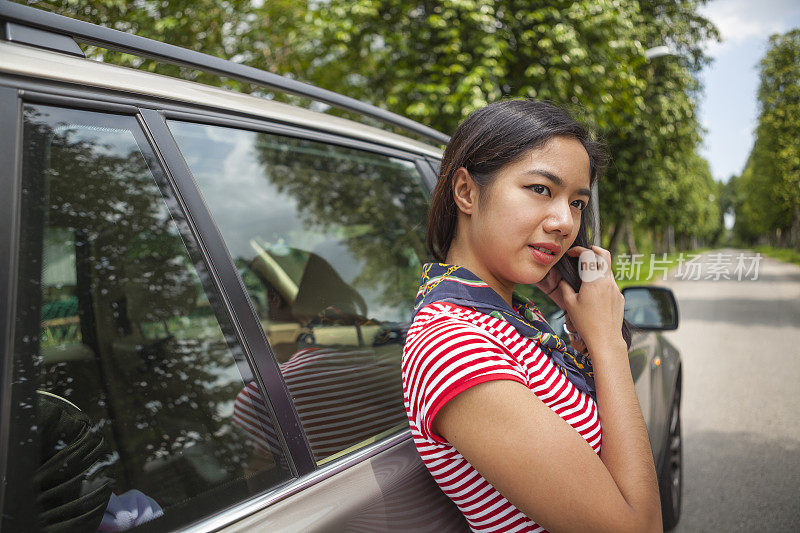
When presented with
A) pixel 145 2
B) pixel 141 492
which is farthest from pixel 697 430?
pixel 145 2

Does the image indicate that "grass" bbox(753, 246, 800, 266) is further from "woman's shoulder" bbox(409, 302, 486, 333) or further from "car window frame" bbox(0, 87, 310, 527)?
"car window frame" bbox(0, 87, 310, 527)

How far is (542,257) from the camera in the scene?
1161 millimetres

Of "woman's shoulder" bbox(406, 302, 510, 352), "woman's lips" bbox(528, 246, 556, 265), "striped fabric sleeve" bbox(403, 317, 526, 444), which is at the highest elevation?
"woman's lips" bbox(528, 246, 556, 265)

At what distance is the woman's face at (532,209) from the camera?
1.12m

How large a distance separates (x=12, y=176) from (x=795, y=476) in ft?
13.0

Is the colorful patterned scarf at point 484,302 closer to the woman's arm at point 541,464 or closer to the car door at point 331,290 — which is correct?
the woman's arm at point 541,464

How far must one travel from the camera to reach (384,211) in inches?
115

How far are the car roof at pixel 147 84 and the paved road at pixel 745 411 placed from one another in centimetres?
168

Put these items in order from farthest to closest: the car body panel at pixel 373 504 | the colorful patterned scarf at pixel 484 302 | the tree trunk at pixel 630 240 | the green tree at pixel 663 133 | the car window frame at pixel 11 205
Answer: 1. the green tree at pixel 663 133
2. the tree trunk at pixel 630 240
3. the colorful patterned scarf at pixel 484 302
4. the car body panel at pixel 373 504
5. the car window frame at pixel 11 205

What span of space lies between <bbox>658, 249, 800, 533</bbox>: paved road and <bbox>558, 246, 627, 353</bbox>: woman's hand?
1137mm

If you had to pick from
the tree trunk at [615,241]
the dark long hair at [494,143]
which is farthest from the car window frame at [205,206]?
the tree trunk at [615,241]

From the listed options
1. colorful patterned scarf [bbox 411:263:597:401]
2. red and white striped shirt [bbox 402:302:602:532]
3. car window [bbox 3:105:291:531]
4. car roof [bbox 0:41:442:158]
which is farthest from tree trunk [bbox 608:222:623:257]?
car window [bbox 3:105:291:531]

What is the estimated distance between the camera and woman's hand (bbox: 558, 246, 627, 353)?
1186 mm

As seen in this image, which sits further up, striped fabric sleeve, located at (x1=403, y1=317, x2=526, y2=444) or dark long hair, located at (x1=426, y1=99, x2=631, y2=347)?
dark long hair, located at (x1=426, y1=99, x2=631, y2=347)
